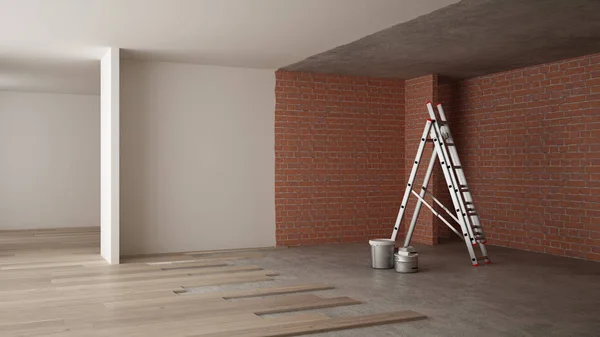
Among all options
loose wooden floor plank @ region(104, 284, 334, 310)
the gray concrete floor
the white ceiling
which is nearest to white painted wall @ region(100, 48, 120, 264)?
the white ceiling

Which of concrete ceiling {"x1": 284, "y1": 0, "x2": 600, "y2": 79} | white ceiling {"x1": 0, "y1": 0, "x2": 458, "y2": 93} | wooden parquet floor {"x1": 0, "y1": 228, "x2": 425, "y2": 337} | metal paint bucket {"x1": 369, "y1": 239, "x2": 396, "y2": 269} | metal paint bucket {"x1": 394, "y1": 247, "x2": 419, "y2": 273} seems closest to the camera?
wooden parquet floor {"x1": 0, "y1": 228, "x2": 425, "y2": 337}

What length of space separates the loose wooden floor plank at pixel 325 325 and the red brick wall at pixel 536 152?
12.9 ft

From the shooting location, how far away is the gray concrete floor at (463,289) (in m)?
4.36

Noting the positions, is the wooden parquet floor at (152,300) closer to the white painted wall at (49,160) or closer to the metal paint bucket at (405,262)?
the metal paint bucket at (405,262)

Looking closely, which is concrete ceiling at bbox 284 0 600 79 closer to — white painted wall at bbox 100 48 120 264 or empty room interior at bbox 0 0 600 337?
empty room interior at bbox 0 0 600 337

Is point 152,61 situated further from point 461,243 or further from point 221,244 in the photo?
point 461,243

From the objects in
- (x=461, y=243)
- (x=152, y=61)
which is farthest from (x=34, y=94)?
(x=461, y=243)

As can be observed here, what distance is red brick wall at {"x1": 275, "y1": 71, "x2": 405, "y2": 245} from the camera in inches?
347

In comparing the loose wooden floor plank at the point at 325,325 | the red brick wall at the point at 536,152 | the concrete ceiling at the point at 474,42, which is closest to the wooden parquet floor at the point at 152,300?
the loose wooden floor plank at the point at 325,325

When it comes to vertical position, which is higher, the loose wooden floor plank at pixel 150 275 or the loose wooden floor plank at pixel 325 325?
the loose wooden floor plank at pixel 150 275

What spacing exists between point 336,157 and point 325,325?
16.4ft

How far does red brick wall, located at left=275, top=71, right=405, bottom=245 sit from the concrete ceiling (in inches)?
14.8

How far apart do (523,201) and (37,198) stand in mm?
8720

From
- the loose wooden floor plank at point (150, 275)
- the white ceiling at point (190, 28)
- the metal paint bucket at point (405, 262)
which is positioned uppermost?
the white ceiling at point (190, 28)
